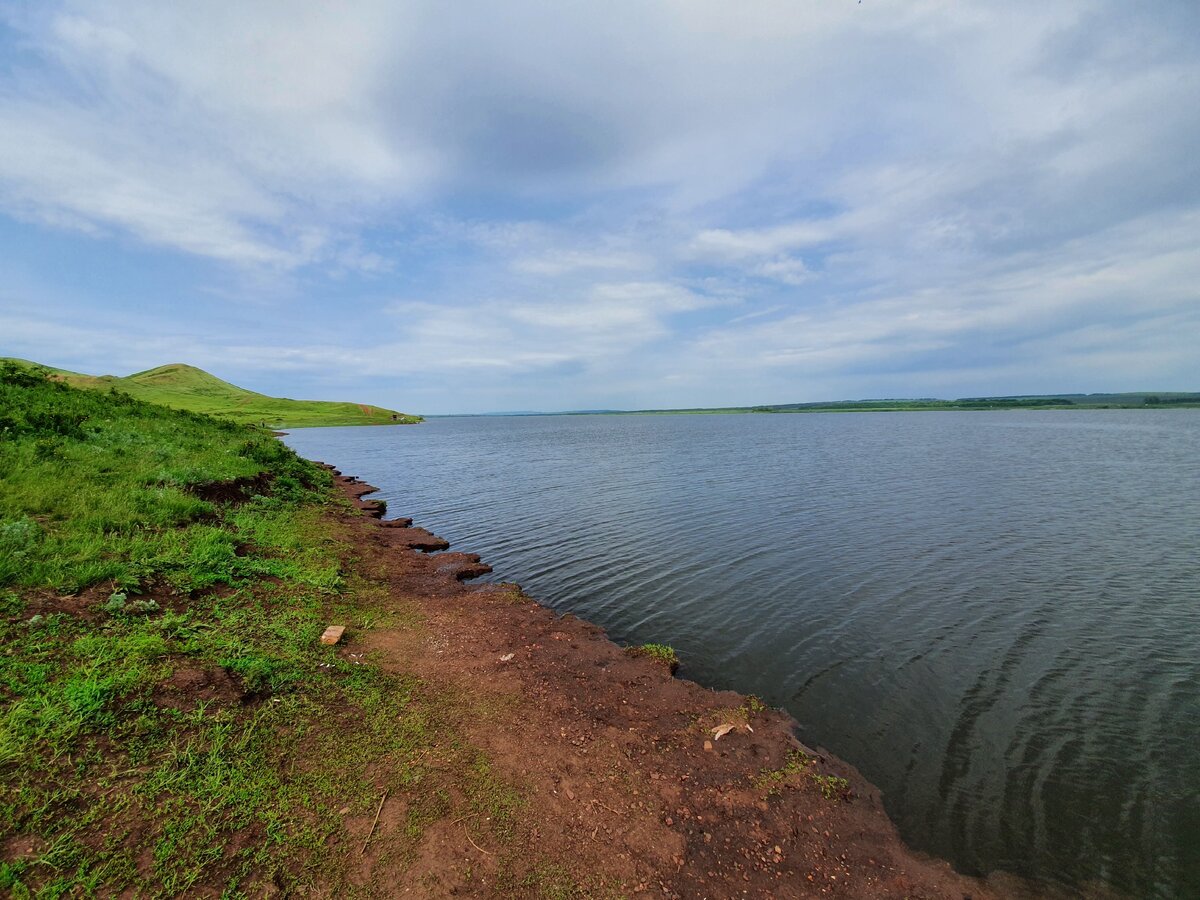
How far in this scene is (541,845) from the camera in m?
6.19

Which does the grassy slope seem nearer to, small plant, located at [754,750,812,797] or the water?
small plant, located at [754,750,812,797]

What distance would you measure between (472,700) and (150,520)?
11928 mm

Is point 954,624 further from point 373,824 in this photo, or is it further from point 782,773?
point 373,824

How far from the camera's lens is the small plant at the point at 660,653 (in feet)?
38.2

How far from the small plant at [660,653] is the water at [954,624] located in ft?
1.65

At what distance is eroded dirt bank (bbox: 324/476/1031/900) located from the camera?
5.97m

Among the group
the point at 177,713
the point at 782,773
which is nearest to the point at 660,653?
the point at 782,773

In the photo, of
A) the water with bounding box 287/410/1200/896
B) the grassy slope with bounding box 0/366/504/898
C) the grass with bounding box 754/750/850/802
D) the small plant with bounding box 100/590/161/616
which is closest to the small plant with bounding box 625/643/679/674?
the water with bounding box 287/410/1200/896

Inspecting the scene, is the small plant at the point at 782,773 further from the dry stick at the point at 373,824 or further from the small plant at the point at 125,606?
the small plant at the point at 125,606

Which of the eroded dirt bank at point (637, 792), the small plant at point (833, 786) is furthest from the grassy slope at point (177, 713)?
the small plant at point (833, 786)

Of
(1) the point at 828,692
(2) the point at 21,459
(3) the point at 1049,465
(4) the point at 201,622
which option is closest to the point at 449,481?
(2) the point at 21,459

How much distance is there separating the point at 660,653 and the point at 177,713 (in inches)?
366

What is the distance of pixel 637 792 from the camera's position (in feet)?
23.9

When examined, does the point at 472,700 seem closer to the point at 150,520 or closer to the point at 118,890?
the point at 118,890
